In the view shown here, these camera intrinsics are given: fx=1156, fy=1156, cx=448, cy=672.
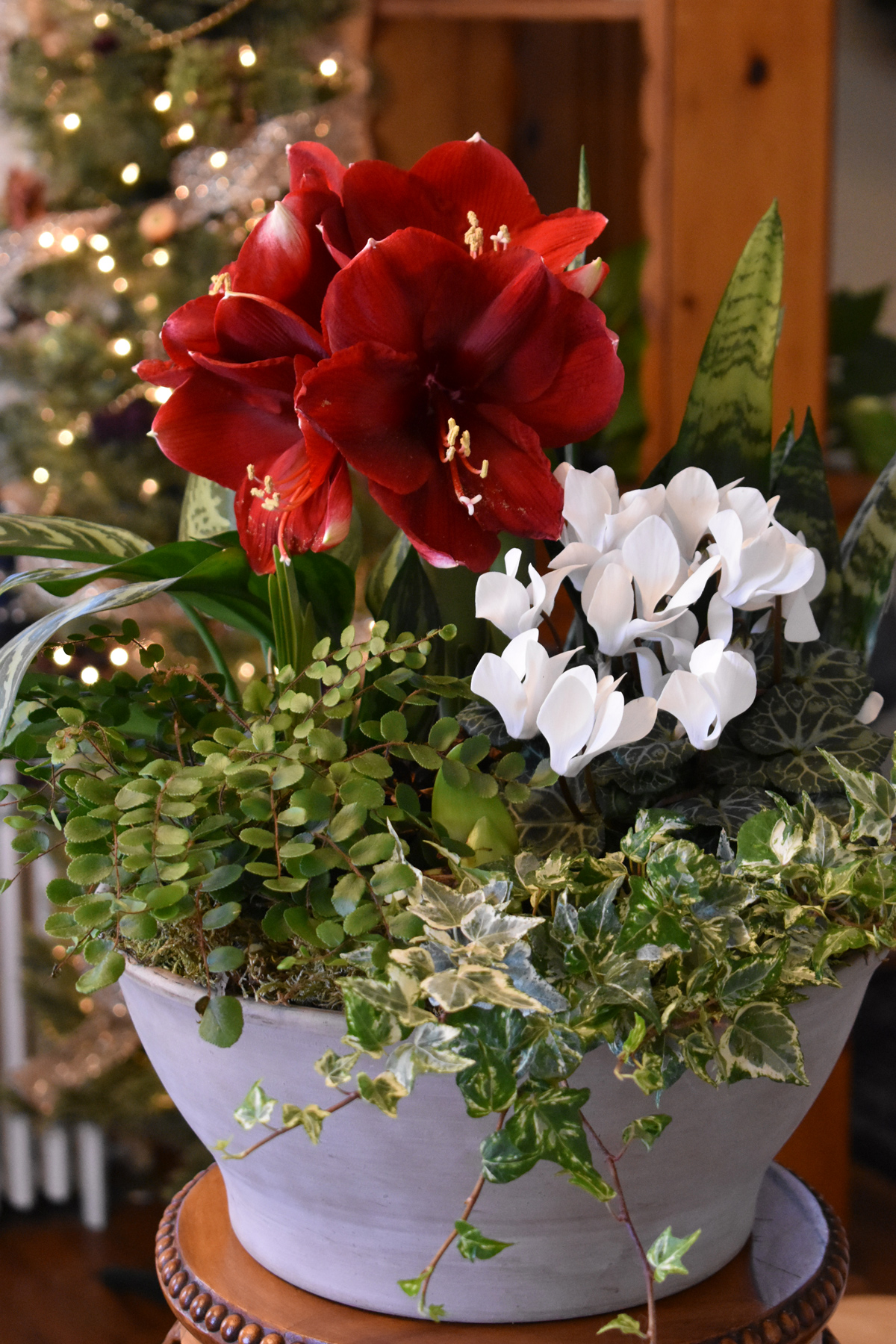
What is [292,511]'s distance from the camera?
0.46 m

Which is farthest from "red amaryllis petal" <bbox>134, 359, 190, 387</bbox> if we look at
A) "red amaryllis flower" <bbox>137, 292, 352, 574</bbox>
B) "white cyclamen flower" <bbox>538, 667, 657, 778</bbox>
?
"white cyclamen flower" <bbox>538, 667, 657, 778</bbox>

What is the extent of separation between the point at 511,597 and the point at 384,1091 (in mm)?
184

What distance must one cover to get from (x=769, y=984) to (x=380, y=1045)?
122 millimetres

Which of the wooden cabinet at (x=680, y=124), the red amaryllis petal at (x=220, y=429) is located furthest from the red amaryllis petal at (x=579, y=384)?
the wooden cabinet at (x=680, y=124)

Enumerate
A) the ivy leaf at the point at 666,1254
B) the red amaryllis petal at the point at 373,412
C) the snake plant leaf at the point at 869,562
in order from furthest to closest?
the snake plant leaf at the point at 869,562
the red amaryllis petal at the point at 373,412
the ivy leaf at the point at 666,1254

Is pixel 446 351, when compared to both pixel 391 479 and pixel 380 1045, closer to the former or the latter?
pixel 391 479

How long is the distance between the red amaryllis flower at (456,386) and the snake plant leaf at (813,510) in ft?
0.43

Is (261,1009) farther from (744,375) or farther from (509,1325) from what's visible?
(744,375)

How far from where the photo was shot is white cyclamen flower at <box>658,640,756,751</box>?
40 centimetres

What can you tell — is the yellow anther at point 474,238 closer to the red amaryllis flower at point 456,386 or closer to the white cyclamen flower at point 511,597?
the red amaryllis flower at point 456,386

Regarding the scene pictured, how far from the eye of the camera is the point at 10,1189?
1801mm

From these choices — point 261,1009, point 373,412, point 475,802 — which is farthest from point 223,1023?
point 373,412

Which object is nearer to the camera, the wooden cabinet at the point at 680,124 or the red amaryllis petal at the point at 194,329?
the red amaryllis petal at the point at 194,329

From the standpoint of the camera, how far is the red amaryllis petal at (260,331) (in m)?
0.44
